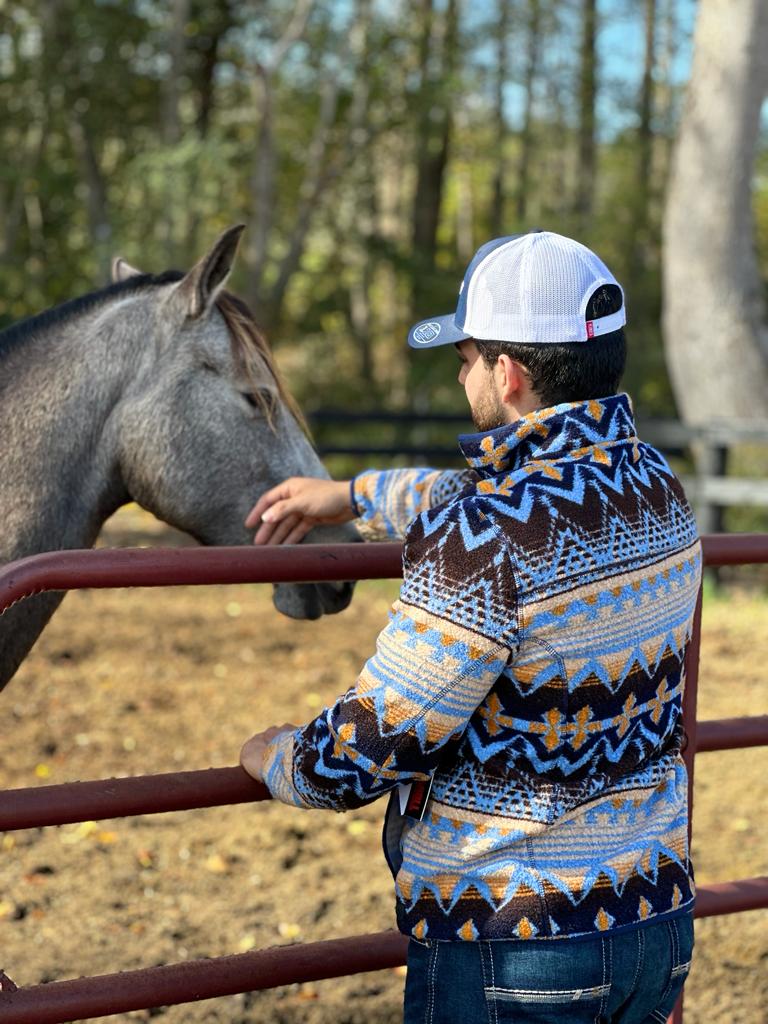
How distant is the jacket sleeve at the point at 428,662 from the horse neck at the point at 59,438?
112 centimetres

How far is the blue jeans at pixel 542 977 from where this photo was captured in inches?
62.0

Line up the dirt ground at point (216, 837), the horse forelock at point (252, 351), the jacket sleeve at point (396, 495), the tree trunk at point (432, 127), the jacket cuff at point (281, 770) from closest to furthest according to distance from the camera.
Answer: the jacket cuff at point (281, 770), the jacket sleeve at point (396, 495), the horse forelock at point (252, 351), the dirt ground at point (216, 837), the tree trunk at point (432, 127)

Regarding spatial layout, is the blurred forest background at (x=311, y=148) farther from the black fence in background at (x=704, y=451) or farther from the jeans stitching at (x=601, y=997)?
the jeans stitching at (x=601, y=997)

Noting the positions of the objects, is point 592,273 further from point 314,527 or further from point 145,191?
point 145,191

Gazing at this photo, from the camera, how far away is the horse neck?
245cm

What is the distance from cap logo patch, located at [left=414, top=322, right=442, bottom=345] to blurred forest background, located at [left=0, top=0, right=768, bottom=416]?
7.35 metres

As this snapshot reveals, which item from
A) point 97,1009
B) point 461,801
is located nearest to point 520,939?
point 461,801

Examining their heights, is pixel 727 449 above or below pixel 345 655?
above

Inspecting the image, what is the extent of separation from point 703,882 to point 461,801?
119 inches

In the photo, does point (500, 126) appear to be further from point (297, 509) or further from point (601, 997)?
point (601, 997)

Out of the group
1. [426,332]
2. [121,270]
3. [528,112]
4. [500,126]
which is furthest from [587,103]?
[426,332]

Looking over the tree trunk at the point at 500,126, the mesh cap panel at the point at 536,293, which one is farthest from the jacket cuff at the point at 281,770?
the tree trunk at the point at 500,126

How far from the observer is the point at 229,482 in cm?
256

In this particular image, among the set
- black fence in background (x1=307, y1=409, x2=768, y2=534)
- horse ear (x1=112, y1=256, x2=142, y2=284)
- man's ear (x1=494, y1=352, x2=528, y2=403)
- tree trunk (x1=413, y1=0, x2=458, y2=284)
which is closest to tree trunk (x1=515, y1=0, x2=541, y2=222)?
tree trunk (x1=413, y1=0, x2=458, y2=284)
